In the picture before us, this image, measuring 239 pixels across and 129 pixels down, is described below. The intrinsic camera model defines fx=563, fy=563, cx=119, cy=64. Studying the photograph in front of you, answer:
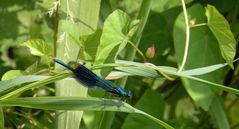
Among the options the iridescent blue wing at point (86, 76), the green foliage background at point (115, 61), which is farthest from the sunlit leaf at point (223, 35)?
the iridescent blue wing at point (86, 76)

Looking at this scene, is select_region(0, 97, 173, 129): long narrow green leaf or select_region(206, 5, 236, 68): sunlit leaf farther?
select_region(206, 5, 236, 68): sunlit leaf

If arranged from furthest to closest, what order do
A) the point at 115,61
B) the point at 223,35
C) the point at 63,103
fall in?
1. the point at 223,35
2. the point at 115,61
3. the point at 63,103

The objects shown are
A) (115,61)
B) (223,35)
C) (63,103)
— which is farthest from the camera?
(223,35)

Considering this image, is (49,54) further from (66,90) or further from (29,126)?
(29,126)

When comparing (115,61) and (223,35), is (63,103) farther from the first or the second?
(223,35)

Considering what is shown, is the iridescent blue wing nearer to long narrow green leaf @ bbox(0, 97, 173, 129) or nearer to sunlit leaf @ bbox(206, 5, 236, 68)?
long narrow green leaf @ bbox(0, 97, 173, 129)

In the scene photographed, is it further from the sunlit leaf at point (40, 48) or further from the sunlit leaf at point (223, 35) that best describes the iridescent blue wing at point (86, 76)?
the sunlit leaf at point (223, 35)

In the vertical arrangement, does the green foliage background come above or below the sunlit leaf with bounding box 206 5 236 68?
below

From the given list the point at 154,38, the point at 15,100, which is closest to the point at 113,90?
the point at 15,100

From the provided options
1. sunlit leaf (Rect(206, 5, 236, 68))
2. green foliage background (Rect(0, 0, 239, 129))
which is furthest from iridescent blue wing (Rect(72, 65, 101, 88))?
sunlit leaf (Rect(206, 5, 236, 68))

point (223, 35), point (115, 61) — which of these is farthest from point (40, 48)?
point (223, 35)
